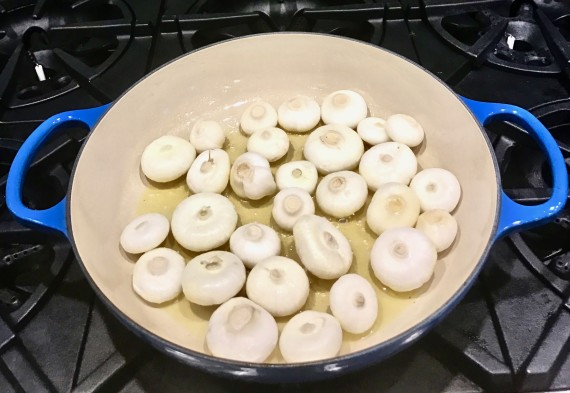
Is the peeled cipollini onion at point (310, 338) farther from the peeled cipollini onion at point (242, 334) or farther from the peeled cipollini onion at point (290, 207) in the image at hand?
the peeled cipollini onion at point (290, 207)

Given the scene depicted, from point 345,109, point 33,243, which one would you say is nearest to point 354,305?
point 345,109

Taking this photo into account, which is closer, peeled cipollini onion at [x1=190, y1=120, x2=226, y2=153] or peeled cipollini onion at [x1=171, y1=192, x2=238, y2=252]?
peeled cipollini onion at [x1=171, y1=192, x2=238, y2=252]

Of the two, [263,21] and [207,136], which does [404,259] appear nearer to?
[207,136]

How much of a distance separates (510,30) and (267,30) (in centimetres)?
37

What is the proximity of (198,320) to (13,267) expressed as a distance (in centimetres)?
24

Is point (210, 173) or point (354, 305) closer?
point (354, 305)

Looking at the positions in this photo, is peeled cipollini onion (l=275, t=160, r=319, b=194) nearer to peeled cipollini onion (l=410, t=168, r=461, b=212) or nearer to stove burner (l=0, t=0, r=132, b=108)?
peeled cipollini onion (l=410, t=168, r=461, b=212)

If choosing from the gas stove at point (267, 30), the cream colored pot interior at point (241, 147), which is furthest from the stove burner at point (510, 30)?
the cream colored pot interior at point (241, 147)

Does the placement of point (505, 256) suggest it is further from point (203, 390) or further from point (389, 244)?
point (203, 390)

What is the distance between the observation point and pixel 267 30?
0.82m

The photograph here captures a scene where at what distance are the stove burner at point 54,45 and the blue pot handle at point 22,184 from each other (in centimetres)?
12

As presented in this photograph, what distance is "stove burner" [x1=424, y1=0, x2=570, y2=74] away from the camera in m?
0.74

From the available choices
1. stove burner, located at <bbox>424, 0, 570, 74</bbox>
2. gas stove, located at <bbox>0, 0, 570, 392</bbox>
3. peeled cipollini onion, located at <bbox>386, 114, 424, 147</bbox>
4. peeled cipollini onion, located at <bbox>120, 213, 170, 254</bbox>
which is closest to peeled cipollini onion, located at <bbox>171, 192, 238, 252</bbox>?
peeled cipollini onion, located at <bbox>120, 213, 170, 254</bbox>

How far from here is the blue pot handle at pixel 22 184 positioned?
53 centimetres
